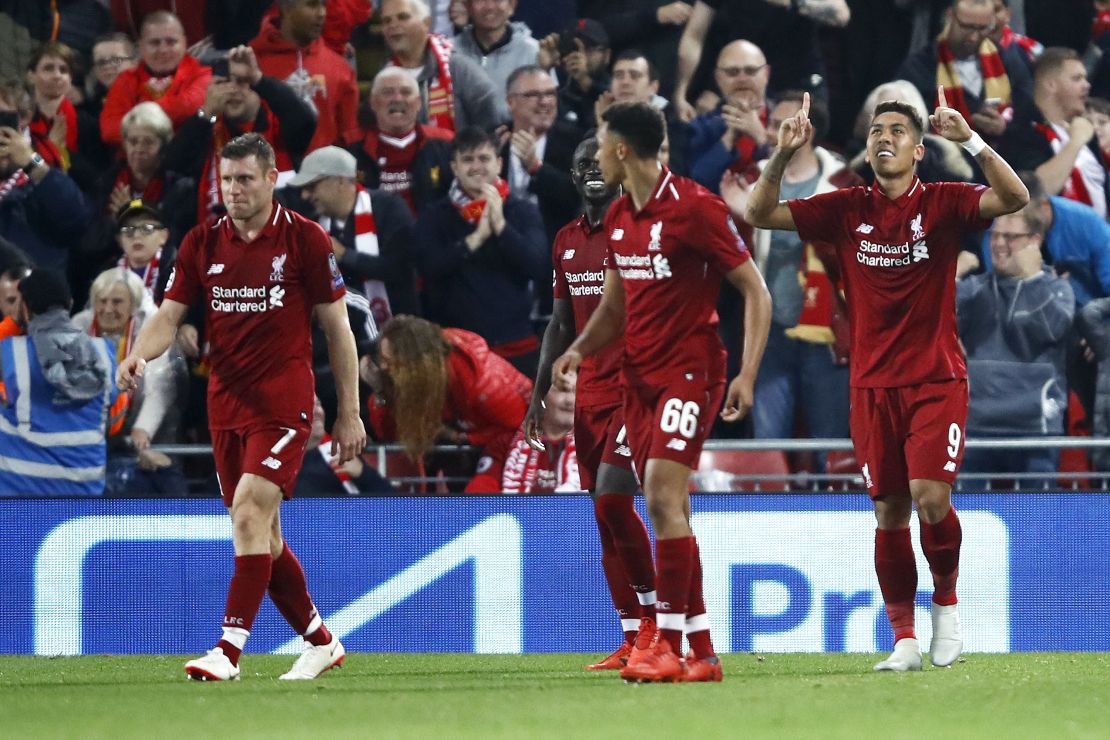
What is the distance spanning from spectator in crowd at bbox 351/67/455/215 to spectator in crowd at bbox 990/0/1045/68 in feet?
12.3

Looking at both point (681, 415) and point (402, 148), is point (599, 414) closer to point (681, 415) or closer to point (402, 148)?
point (681, 415)

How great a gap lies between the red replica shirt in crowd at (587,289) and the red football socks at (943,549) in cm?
149

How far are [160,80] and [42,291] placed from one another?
262 centimetres

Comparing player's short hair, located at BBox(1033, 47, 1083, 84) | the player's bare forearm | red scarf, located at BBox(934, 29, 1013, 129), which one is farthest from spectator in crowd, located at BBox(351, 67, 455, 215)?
the player's bare forearm

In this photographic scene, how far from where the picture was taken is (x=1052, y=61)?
40.0 ft

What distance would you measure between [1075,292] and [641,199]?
4.99 m

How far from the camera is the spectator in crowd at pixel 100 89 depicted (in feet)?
40.9

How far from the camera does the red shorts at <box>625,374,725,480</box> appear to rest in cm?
702

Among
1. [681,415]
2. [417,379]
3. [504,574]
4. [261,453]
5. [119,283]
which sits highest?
[119,283]

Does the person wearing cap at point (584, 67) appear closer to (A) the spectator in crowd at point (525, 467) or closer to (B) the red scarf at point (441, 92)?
(B) the red scarf at point (441, 92)

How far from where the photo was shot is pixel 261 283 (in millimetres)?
7707

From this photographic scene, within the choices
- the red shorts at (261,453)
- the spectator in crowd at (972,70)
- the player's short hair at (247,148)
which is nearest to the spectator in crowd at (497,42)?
the spectator in crowd at (972,70)

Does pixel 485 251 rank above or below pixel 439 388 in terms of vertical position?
above

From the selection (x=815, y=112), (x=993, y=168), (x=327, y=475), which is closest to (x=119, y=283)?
(x=327, y=475)
